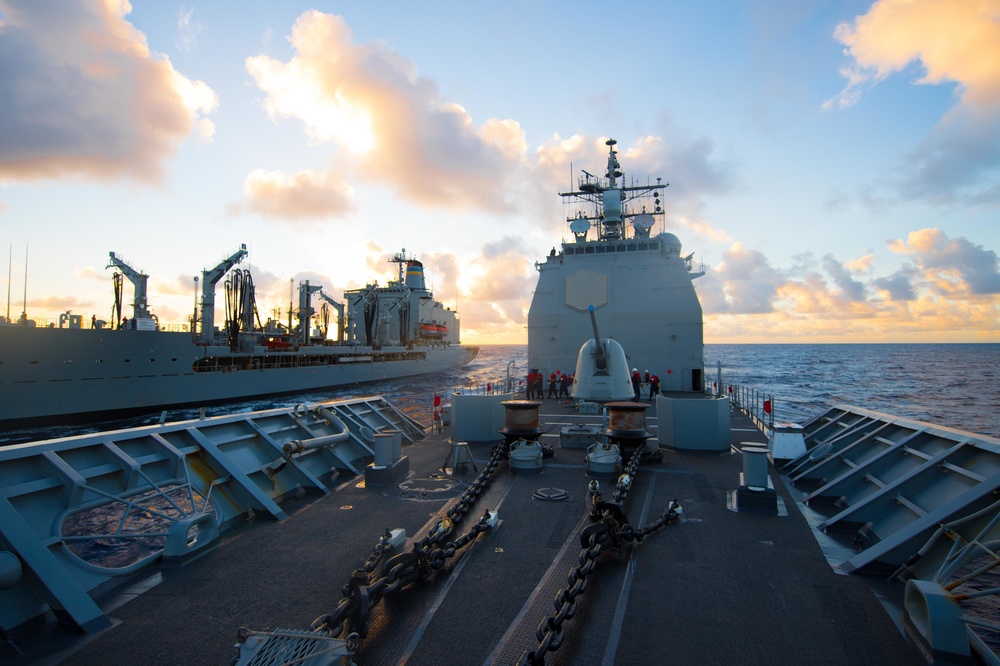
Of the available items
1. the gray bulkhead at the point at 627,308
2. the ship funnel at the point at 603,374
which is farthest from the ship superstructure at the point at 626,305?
the ship funnel at the point at 603,374

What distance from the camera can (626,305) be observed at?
17.5 meters

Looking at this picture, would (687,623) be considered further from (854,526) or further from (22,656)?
(22,656)

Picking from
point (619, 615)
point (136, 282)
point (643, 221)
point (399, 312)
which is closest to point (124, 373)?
point (136, 282)

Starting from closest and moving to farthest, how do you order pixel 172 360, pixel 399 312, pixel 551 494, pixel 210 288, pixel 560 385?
pixel 551 494, pixel 560 385, pixel 172 360, pixel 210 288, pixel 399 312

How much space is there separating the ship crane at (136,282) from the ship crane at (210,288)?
373cm

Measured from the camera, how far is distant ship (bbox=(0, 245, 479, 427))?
2050 cm

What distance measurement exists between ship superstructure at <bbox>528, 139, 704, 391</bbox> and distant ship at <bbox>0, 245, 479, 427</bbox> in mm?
20782

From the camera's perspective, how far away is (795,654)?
9.47ft

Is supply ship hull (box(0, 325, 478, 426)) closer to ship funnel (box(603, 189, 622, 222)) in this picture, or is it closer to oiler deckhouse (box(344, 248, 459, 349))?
oiler deckhouse (box(344, 248, 459, 349))

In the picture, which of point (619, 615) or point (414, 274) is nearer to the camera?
point (619, 615)

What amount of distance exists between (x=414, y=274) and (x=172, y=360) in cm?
3670

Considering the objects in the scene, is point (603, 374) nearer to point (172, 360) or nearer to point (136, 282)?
point (172, 360)

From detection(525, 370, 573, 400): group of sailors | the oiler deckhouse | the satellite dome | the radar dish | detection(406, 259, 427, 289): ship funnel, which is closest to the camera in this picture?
detection(525, 370, 573, 400): group of sailors

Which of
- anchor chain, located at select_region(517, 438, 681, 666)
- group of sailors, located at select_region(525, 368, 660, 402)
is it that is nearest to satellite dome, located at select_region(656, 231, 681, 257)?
group of sailors, located at select_region(525, 368, 660, 402)
